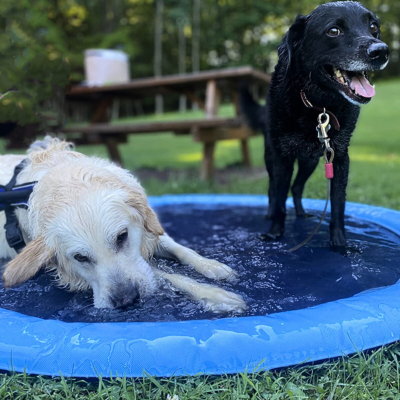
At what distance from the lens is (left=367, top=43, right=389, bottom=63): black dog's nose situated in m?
2.12

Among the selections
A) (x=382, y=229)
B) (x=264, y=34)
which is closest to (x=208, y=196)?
(x=382, y=229)

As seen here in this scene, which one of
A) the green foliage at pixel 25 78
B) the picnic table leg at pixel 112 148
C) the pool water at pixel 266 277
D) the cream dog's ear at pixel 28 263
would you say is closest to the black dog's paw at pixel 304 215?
the pool water at pixel 266 277

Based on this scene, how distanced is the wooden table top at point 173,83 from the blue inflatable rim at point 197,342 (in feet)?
15.4

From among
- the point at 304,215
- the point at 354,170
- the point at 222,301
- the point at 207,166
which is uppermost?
the point at 222,301

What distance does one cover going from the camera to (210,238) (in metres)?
3.46

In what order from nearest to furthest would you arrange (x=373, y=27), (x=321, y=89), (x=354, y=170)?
(x=373, y=27)
(x=321, y=89)
(x=354, y=170)

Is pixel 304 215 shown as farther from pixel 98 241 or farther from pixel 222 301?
pixel 98 241

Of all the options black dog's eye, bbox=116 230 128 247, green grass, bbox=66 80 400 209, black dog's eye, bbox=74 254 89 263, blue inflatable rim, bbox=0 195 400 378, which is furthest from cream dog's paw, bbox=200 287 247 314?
green grass, bbox=66 80 400 209

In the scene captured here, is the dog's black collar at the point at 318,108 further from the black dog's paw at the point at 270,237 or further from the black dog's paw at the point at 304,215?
the black dog's paw at the point at 304,215

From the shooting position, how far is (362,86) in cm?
232

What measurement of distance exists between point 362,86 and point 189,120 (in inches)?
157

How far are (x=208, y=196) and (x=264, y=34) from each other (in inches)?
1051

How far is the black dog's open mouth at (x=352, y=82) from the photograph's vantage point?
2260 millimetres

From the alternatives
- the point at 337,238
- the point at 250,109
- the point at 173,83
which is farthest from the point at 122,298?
the point at 173,83
